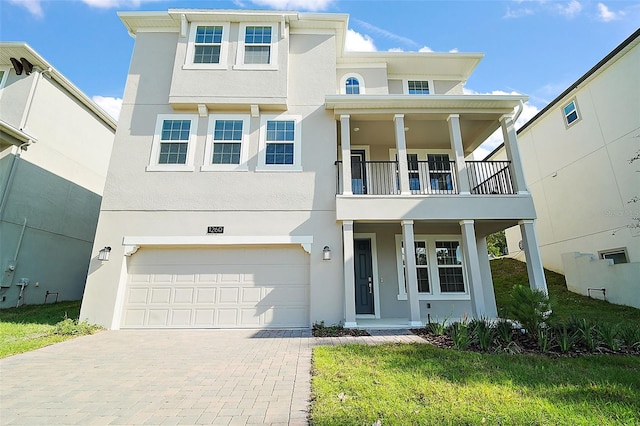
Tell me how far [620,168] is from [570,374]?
10916mm

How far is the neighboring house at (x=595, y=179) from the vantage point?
10.5 meters

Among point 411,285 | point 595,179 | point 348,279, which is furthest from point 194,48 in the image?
point 595,179

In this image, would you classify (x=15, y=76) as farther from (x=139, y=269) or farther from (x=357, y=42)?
(x=357, y=42)

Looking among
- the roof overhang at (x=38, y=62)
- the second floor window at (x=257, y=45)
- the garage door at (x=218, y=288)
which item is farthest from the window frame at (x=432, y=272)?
the roof overhang at (x=38, y=62)

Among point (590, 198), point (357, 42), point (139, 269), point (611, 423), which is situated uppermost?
point (357, 42)

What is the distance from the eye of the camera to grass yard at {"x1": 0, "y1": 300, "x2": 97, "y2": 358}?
20.0 ft

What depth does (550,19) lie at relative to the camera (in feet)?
31.9

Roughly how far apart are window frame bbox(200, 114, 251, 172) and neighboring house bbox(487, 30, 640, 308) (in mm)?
13062

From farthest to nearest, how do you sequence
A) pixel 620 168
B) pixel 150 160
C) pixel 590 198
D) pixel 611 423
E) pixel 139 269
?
pixel 590 198 → pixel 620 168 → pixel 150 160 → pixel 139 269 → pixel 611 423

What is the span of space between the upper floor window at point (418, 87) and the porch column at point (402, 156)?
354cm

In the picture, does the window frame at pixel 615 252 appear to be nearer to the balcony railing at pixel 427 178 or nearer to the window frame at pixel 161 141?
the balcony railing at pixel 427 178

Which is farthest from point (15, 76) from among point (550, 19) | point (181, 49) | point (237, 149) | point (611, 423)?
point (550, 19)

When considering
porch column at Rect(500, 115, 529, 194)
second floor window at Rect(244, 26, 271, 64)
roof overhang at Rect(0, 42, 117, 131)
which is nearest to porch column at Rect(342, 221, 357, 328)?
porch column at Rect(500, 115, 529, 194)

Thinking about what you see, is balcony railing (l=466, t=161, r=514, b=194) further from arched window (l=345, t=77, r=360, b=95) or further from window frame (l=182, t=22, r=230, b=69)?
window frame (l=182, t=22, r=230, b=69)
